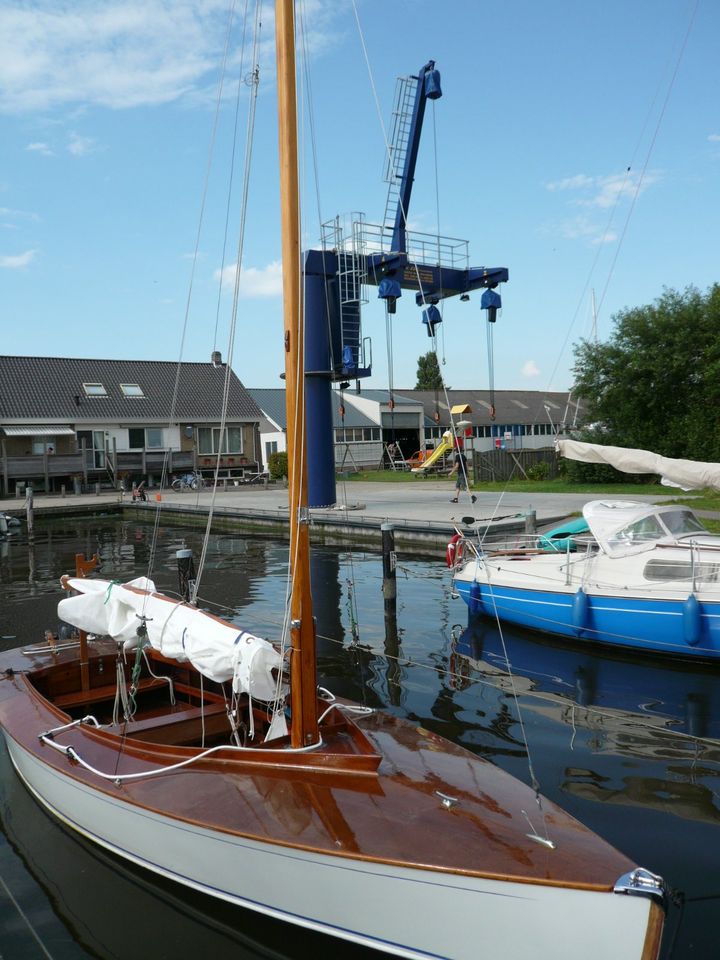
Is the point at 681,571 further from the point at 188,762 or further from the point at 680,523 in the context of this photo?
the point at 188,762

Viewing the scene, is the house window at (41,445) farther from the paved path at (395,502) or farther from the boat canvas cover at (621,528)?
the boat canvas cover at (621,528)

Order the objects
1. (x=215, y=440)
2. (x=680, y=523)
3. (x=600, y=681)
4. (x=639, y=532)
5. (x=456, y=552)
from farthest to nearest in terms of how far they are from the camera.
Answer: (x=215, y=440)
(x=456, y=552)
(x=680, y=523)
(x=639, y=532)
(x=600, y=681)

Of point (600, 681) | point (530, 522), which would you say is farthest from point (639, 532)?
point (530, 522)

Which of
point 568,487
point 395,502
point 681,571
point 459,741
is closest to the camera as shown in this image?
point 459,741

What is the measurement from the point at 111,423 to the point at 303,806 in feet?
131

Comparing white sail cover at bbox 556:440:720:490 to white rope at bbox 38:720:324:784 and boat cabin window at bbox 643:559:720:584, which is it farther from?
white rope at bbox 38:720:324:784

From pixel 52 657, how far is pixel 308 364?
16107mm

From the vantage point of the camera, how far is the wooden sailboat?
399 centimetres

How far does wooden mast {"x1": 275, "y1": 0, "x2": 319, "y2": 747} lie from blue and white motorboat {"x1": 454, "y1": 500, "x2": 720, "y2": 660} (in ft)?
21.8

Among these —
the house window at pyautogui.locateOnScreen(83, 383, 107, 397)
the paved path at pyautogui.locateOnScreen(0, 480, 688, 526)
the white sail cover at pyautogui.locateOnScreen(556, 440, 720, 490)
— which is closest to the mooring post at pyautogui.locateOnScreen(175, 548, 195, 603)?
the paved path at pyautogui.locateOnScreen(0, 480, 688, 526)

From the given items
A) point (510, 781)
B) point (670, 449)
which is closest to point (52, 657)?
point (510, 781)

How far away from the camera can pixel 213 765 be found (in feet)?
18.1

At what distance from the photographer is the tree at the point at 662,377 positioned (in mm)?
31719

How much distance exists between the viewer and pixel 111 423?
42.1 meters
